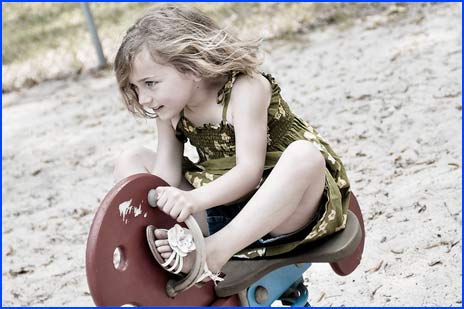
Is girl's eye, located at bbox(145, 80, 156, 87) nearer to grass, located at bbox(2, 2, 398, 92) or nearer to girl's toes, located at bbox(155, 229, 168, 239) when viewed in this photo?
girl's toes, located at bbox(155, 229, 168, 239)

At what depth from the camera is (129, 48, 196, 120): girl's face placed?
171 cm

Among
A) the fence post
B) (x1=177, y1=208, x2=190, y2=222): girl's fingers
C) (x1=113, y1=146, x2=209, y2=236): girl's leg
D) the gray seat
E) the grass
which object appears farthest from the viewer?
the grass

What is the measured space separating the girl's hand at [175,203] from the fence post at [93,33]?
10.6 ft

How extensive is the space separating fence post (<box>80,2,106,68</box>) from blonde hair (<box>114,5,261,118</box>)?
116 inches

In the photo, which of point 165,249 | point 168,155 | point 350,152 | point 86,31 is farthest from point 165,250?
point 86,31

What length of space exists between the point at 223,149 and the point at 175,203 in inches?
10.2

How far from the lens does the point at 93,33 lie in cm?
473

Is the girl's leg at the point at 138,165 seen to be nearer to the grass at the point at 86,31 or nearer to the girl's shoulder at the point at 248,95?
the girl's shoulder at the point at 248,95

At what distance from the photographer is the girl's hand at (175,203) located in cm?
159

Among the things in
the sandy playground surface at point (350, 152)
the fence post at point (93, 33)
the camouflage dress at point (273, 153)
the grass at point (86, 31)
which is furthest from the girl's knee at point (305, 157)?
the fence post at point (93, 33)

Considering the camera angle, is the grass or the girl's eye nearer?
the girl's eye

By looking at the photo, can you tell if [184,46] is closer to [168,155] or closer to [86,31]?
[168,155]

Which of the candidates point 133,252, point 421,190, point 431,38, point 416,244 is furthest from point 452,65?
point 133,252


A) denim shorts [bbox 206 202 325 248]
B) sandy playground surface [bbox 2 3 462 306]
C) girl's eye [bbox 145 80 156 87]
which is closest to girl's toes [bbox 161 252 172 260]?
denim shorts [bbox 206 202 325 248]
